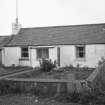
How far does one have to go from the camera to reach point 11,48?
18.9 m

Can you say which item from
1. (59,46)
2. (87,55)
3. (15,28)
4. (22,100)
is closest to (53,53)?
(59,46)

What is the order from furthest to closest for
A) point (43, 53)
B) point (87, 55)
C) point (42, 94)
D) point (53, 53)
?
point (43, 53) < point (53, 53) < point (87, 55) < point (42, 94)

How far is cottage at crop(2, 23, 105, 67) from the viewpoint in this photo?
649 inches

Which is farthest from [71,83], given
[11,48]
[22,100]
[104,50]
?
[11,48]

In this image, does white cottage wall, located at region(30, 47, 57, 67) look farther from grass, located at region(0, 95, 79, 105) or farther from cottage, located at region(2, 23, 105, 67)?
grass, located at region(0, 95, 79, 105)

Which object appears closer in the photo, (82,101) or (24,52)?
(82,101)

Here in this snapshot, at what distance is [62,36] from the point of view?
61.1ft

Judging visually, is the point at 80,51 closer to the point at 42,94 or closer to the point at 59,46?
the point at 59,46

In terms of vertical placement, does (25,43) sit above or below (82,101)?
above

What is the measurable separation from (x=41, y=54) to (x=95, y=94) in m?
12.4

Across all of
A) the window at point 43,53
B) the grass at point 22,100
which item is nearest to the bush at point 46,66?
the grass at point 22,100

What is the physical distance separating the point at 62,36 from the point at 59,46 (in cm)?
187

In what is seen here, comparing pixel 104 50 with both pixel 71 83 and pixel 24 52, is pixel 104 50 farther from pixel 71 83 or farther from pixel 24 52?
pixel 71 83

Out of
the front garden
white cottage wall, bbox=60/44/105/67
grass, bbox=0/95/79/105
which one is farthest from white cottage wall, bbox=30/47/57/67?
grass, bbox=0/95/79/105
